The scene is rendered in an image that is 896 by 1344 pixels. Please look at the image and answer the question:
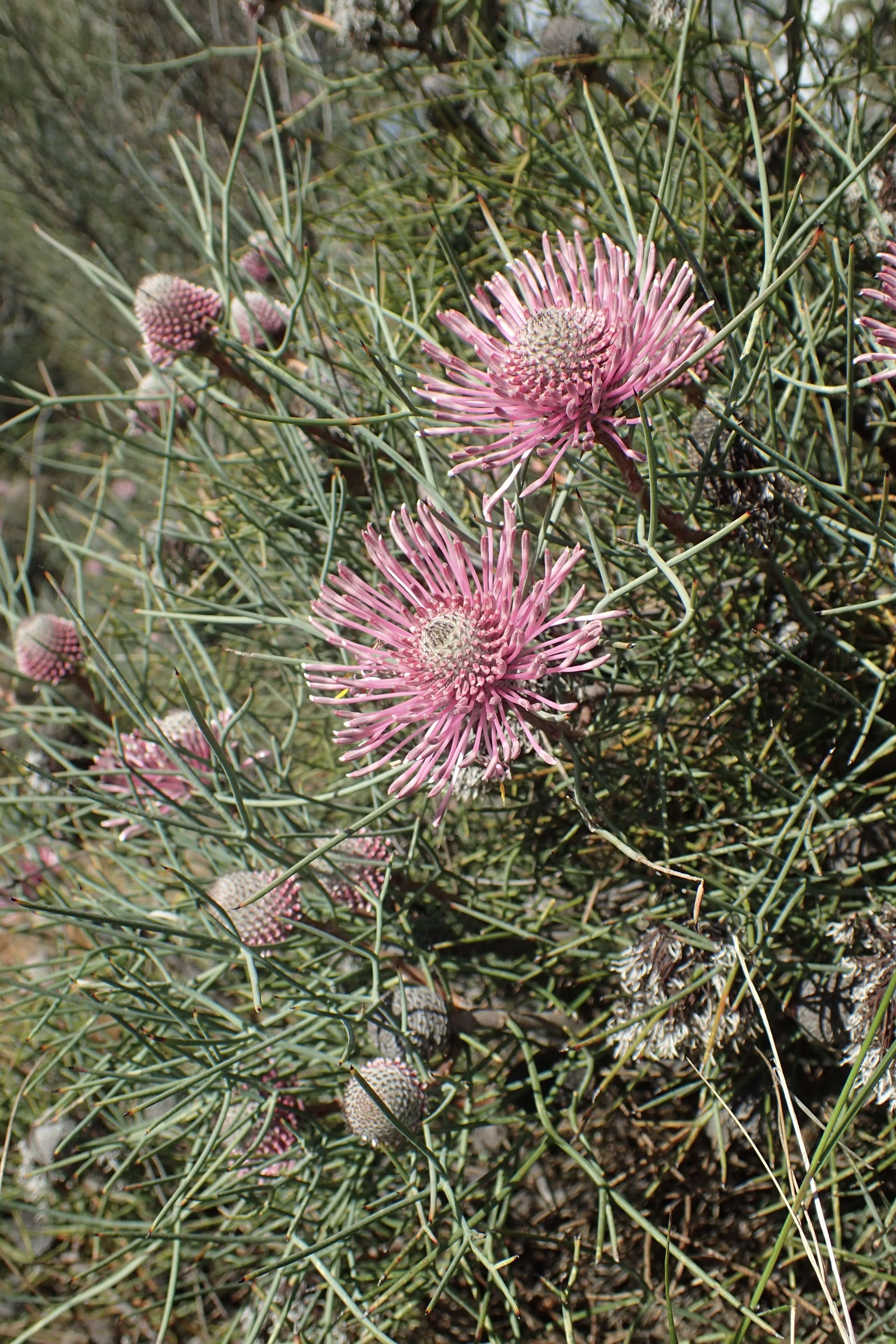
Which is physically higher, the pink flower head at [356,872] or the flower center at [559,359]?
the flower center at [559,359]

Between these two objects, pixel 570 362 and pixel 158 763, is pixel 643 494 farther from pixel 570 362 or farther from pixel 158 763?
pixel 158 763

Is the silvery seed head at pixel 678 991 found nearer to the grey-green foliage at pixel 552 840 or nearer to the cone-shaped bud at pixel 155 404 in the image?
the grey-green foliage at pixel 552 840

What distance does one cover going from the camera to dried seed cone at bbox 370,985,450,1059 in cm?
80

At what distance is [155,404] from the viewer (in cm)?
122

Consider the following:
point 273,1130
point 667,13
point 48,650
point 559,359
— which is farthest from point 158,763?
point 667,13

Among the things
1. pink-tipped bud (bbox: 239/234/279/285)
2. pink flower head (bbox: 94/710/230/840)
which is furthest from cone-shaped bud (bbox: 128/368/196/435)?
pink flower head (bbox: 94/710/230/840)

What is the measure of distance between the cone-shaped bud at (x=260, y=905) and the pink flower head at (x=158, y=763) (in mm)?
92

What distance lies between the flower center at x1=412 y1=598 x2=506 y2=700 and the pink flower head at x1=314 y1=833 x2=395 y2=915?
29 cm

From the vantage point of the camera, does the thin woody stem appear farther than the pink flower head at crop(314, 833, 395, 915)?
No

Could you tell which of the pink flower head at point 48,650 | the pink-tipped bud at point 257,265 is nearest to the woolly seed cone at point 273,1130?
the pink flower head at point 48,650

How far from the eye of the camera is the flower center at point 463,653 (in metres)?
0.53

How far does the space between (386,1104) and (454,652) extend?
0.41 m

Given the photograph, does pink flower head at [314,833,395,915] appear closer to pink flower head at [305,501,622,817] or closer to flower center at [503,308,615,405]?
pink flower head at [305,501,622,817]

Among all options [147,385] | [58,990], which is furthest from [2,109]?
[58,990]
